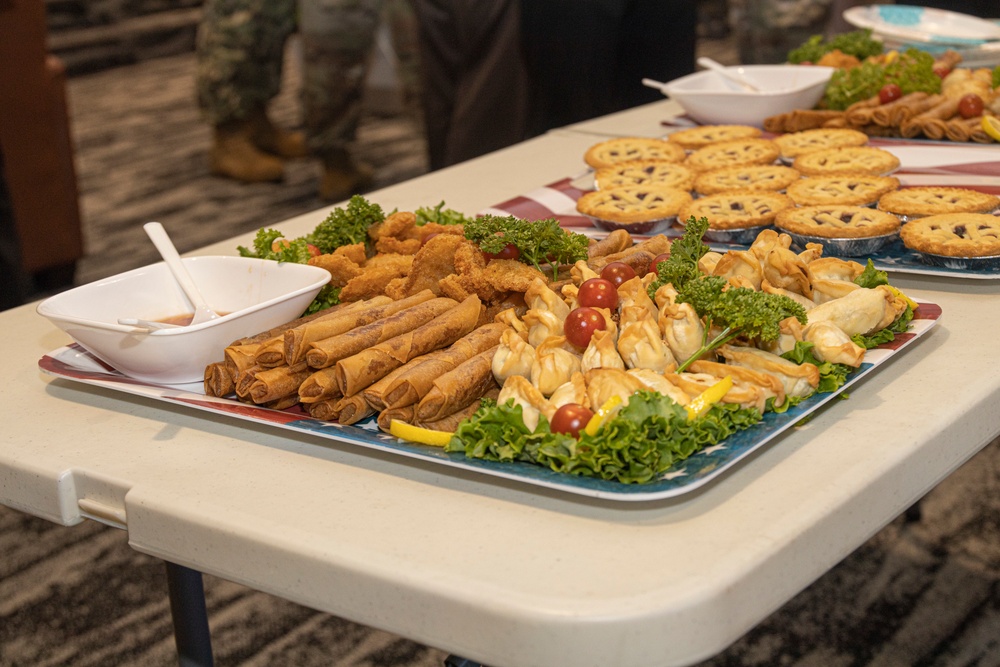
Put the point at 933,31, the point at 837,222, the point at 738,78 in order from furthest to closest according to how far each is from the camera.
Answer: the point at 933,31 → the point at 738,78 → the point at 837,222

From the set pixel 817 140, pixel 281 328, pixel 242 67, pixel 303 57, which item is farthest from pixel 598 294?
pixel 242 67

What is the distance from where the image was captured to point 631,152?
2.13m

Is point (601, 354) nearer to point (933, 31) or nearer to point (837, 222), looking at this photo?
point (837, 222)

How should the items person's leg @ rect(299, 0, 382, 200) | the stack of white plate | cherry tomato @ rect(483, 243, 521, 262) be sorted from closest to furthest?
cherry tomato @ rect(483, 243, 521, 262) → the stack of white plate → person's leg @ rect(299, 0, 382, 200)

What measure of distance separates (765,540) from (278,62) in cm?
532

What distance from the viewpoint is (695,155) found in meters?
2.08

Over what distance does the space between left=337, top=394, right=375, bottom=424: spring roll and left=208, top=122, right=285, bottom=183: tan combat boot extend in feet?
17.6

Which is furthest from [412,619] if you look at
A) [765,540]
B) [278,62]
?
[278,62]

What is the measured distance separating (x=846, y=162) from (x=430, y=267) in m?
0.90

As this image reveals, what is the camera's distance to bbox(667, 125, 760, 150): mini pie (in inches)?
86.1

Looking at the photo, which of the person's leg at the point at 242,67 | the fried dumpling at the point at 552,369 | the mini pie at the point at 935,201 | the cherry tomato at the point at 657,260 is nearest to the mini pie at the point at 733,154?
the mini pie at the point at 935,201

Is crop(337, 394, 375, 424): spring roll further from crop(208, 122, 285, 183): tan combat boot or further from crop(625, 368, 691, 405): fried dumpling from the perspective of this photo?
crop(208, 122, 285, 183): tan combat boot

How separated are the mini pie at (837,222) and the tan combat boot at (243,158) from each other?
5.01 m

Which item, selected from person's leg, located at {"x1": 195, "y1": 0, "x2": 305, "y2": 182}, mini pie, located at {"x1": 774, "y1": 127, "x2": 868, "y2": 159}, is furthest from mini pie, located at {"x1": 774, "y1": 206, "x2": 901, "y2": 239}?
person's leg, located at {"x1": 195, "y1": 0, "x2": 305, "y2": 182}
